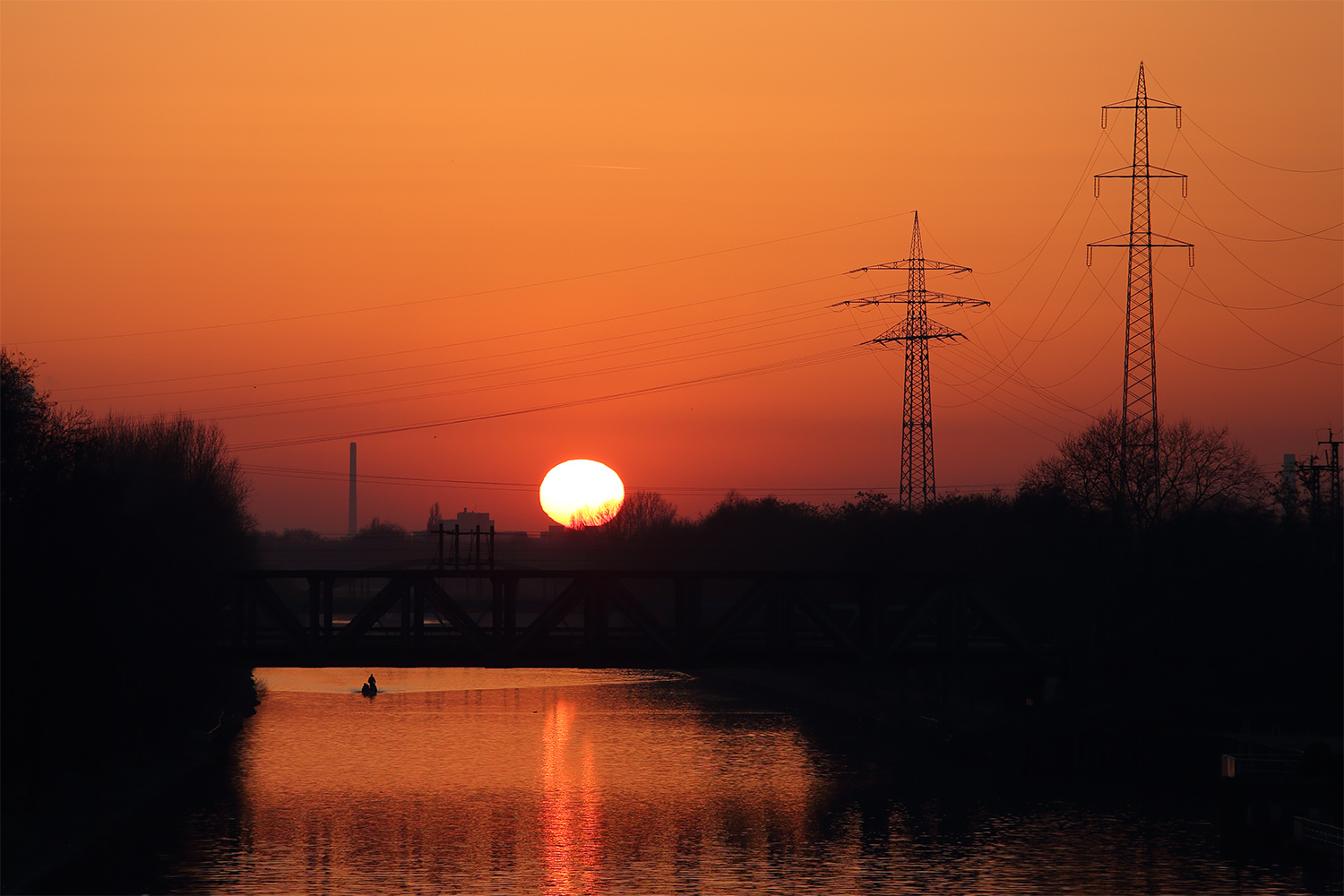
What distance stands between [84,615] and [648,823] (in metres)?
23.7

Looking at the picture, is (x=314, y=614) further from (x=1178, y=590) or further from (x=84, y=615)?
(x=1178, y=590)

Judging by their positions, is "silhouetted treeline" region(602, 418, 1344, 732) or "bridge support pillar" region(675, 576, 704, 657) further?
"silhouetted treeline" region(602, 418, 1344, 732)

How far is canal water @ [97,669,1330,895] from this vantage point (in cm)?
5134

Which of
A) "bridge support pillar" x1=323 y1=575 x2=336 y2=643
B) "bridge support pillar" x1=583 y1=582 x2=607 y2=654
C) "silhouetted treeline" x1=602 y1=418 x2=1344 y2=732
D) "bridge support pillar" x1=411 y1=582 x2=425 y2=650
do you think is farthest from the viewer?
"silhouetted treeline" x1=602 y1=418 x2=1344 y2=732

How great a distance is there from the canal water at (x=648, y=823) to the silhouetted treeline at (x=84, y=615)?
4259mm

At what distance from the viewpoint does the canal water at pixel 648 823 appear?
5134cm

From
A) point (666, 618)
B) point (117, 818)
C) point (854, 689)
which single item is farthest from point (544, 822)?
point (666, 618)

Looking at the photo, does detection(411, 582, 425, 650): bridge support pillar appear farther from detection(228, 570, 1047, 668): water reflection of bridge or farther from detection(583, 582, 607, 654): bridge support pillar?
detection(583, 582, 607, 654): bridge support pillar

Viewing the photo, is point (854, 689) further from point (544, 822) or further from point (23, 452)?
point (23, 452)

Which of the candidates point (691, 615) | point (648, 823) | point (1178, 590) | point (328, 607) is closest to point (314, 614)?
point (328, 607)

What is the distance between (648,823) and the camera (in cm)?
6244

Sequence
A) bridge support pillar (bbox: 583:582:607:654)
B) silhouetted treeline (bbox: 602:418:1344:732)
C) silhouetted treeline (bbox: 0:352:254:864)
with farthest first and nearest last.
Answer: silhouetted treeline (bbox: 602:418:1344:732), bridge support pillar (bbox: 583:582:607:654), silhouetted treeline (bbox: 0:352:254:864)

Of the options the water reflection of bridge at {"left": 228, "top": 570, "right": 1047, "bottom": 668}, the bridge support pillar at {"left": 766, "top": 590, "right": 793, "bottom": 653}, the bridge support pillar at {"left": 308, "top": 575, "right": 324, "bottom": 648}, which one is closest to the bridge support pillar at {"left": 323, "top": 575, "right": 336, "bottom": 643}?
the water reflection of bridge at {"left": 228, "top": 570, "right": 1047, "bottom": 668}

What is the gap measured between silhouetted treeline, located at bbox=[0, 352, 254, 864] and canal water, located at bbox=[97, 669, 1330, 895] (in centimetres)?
426
